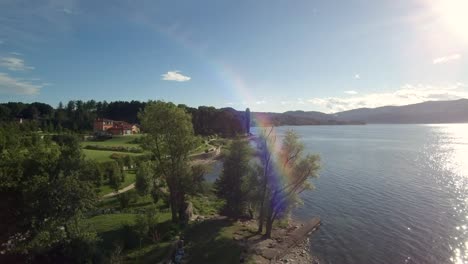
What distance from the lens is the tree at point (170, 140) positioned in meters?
30.0

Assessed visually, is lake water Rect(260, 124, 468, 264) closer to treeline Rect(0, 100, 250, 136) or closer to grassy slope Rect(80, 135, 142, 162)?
grassy slope Rect(80, 135, 142, 162)

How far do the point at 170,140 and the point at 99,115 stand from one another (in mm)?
160275

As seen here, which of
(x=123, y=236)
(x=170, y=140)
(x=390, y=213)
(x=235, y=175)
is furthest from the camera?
(x=390, y=213)

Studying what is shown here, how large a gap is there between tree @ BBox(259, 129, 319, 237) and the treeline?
10255 cm

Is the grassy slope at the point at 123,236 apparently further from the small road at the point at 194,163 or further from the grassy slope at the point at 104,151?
the grassy slope at the point at 104,151

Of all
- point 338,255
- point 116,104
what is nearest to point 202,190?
point 338,255

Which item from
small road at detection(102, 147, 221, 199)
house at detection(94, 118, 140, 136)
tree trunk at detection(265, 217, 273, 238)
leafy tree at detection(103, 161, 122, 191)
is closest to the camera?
tree trunk at detection(265, 217, 273, 238)

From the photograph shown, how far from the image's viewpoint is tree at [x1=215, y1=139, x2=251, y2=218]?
36.5 m

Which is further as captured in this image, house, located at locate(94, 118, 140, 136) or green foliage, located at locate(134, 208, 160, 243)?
house, located at locate(94, 118, 140, 136)

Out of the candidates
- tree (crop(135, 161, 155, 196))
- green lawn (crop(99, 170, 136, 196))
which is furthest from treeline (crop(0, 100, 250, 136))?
tree (crop(135, 161, 155, 196))

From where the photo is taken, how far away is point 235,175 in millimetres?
36719

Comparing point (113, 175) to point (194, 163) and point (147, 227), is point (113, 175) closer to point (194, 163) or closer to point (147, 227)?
point (147, 227)

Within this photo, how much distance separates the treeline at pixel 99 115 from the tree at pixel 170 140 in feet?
333

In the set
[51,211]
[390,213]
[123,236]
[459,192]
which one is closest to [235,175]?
[123,236]
